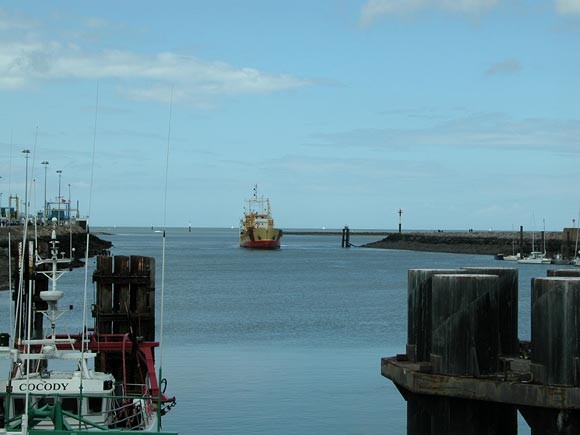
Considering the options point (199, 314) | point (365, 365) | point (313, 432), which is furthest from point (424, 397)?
point (199, 314)

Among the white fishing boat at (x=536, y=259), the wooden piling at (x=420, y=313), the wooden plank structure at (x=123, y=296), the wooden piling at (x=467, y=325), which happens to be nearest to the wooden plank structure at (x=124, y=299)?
the wooden plank structure at (x=123, y=296)

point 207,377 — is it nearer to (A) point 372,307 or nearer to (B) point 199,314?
(B) point 199,314

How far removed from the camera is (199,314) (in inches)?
2662

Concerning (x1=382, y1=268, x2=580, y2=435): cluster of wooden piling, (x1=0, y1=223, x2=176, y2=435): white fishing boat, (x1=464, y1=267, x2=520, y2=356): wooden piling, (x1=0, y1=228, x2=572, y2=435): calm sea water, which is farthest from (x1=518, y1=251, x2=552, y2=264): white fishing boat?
(x1=382, y1=268, x2=580, y2=435): cluster of wooden piling

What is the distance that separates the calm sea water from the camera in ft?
105

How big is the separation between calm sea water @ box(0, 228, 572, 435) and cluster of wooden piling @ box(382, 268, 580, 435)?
1468cm

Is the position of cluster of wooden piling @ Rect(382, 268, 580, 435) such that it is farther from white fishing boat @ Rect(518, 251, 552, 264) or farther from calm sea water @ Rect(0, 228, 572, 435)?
white fishing boat @ Rect(518, 251, 552, 264)

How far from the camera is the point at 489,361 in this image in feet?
48.8

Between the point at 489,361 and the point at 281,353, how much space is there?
33.4 meters

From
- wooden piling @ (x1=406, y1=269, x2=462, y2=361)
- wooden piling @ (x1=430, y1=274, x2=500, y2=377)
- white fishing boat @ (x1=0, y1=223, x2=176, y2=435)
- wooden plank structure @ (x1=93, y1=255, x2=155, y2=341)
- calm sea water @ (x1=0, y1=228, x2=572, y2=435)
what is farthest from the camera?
calm sea water @ (x1=0, y1=228, x2=572, y2=435)

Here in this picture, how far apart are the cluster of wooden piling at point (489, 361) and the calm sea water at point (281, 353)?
14677 mm

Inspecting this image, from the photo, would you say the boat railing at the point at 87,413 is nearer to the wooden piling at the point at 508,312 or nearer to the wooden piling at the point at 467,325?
the wooden piling at the point at 467,325

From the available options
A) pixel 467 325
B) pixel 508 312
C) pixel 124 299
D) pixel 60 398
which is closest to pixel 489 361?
pixel 467 325

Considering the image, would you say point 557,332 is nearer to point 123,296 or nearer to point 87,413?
point 87,413
